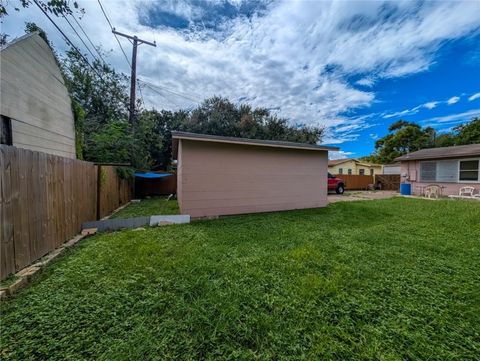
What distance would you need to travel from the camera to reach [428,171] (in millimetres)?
12344

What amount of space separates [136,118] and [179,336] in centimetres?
1178

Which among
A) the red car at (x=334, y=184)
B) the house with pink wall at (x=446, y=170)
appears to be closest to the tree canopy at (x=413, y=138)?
the house with pink wall at (x=446, y=170)

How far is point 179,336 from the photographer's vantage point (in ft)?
5.65

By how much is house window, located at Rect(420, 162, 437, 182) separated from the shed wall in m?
9.23

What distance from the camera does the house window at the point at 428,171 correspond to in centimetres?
1209

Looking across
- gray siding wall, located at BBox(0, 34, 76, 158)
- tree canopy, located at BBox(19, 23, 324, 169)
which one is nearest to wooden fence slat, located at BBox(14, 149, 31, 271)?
gray siding wall, located at BBox(0, 34, 76, 158)

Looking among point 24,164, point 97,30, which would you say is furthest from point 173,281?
point 97,30

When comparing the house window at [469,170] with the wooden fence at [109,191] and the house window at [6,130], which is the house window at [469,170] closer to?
the wooden fence at [109,191]

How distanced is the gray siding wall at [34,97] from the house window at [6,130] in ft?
0.28

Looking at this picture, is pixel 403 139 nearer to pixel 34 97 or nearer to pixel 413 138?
pixel 413 138

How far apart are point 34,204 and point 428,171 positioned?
58.4 ft

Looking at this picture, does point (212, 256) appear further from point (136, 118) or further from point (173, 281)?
point (136, 118)

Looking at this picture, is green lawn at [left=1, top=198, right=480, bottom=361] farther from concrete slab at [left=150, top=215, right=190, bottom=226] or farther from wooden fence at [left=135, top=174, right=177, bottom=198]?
wooden fence at [left=135, top=174, right=177, bottom=198]

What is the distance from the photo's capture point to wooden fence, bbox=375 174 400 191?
18.0 meters
